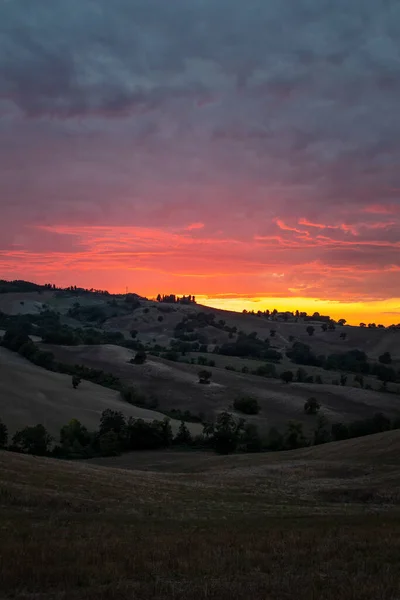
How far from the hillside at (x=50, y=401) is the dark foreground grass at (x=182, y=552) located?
78615mm

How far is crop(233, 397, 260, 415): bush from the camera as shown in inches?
4993

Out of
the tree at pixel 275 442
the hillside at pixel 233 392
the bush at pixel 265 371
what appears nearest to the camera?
the tree at pixel 275 442

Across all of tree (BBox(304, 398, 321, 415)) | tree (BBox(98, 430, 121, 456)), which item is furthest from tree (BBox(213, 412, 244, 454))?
tree (BBox(304, 398, 321, 415))

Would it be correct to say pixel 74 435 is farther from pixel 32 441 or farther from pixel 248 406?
pixel 248 406

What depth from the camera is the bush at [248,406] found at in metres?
127

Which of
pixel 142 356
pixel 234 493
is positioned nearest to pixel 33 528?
pixel 234 493

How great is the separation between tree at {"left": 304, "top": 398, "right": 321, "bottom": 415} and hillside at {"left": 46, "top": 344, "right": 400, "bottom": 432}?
1.72 m

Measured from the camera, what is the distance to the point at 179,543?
16.6 meters

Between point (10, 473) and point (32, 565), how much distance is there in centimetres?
2034

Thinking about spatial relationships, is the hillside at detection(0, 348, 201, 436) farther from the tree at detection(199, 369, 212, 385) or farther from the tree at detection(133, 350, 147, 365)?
the tree at detection(199, 369, 212, 385)

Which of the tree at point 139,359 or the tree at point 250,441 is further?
the tree at point 139,359

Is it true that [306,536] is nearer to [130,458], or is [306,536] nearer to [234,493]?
[234,493]

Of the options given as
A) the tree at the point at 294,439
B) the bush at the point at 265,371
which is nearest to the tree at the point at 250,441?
the tree at the point at 294,439

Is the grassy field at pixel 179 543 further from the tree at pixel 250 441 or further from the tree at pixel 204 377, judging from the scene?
the tree at pixel 204 377
